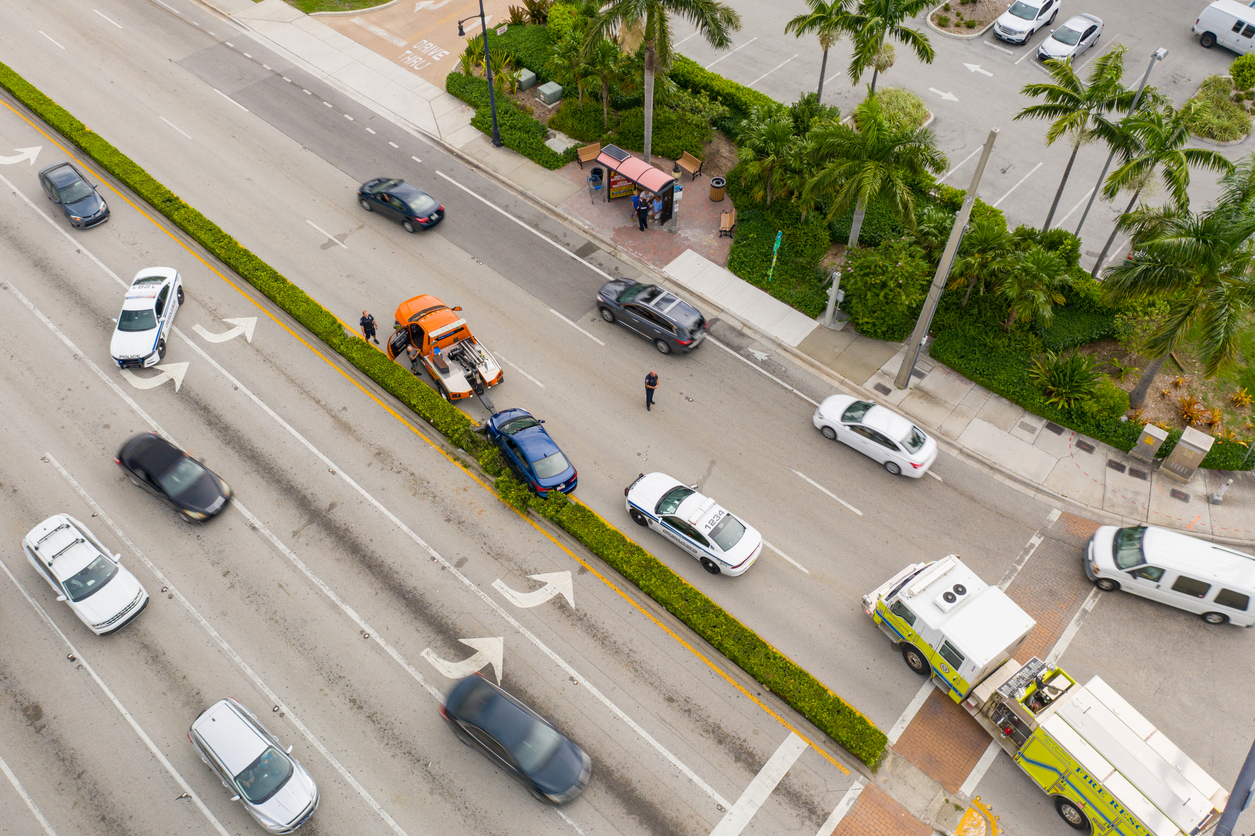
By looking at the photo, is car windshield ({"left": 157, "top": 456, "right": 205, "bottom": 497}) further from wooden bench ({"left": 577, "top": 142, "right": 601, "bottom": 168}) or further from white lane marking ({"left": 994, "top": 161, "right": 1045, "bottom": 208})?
white lane marking ({"left": 994, "top": 161, "right": 1045, "bottom": 208})

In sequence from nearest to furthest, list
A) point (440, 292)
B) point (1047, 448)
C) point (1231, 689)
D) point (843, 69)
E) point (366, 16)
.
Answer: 1. point (1231, 689)
2. point (1047, 448)
3. point (440, 292)
4. point (843, 69)
5. point (366, 16)

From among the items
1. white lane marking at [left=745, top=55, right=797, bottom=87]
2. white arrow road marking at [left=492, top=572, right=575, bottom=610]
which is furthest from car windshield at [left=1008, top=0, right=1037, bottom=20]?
white arrow road marking at [left=492, top=572, right=575, bottom=610]

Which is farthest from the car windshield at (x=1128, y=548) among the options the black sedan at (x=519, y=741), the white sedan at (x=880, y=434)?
the black sedan at (x=519, y=741)

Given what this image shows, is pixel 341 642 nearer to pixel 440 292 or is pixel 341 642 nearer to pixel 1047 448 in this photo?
pixel 440 292

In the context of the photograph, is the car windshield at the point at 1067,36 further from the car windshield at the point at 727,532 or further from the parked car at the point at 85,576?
the parked car at the point at 85,576

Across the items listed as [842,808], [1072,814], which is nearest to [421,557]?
[842,808]

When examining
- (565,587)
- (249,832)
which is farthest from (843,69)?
(249,832)
